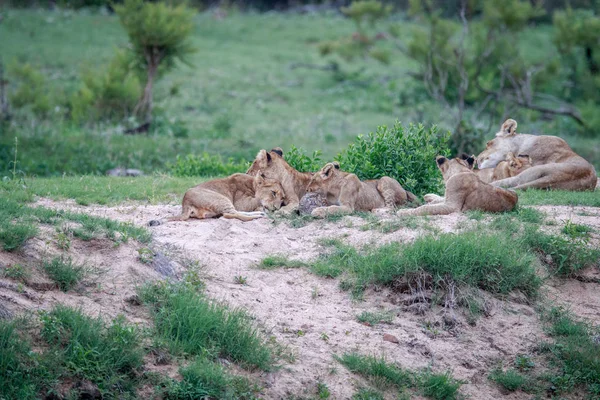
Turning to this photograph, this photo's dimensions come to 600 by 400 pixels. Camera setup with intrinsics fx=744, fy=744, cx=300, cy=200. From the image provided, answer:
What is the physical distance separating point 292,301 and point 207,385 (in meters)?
1.80

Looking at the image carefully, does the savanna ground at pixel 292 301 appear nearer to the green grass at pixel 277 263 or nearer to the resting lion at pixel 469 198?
the green grass at pixel 277 263

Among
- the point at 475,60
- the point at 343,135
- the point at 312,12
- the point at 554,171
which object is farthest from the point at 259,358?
the point at 312,12

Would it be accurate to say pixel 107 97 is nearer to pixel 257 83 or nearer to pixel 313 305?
pixel 257 83

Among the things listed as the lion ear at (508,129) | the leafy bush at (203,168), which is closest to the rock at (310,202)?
the leafy bush at (203,168)

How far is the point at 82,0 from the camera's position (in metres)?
34.5

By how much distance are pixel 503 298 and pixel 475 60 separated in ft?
63.0

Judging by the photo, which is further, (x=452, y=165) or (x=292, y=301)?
(x=452, y=165)

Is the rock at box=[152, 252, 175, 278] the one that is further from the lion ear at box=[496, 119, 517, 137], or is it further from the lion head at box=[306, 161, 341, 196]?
the lion ear at box=[496, 119, 517, 137]

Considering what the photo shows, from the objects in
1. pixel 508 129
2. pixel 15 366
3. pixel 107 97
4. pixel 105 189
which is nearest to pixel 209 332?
pixel 15 366

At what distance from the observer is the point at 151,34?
20422 mm

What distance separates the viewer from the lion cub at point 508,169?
12547 mm

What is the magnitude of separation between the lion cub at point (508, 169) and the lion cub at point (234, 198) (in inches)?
165

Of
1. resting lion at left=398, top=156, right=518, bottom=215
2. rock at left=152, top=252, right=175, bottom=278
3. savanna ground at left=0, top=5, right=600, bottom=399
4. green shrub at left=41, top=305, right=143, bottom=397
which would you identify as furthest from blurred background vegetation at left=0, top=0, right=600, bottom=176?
green shrub at left=41, top=305, right=143, bottom=397

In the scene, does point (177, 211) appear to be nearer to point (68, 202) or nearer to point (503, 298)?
point (68, 202)
